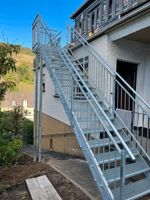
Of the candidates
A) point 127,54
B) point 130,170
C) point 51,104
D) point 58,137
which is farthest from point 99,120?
point 51,104

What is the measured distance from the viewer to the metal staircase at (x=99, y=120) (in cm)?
374

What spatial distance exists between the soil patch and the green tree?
201 cm

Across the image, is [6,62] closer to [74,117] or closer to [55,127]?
[74,117]

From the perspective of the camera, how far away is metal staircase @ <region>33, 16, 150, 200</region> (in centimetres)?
374

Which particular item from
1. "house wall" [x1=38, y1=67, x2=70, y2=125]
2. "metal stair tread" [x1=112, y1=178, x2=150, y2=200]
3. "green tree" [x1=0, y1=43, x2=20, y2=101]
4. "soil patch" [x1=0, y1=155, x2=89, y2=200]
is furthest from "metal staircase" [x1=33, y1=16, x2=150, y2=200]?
"house wall" [x1=38, y1=67, x2=70, y2=125]

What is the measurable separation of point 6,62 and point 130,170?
12.1 feet

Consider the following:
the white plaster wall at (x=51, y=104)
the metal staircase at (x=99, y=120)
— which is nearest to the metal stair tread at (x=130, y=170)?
the metal staircase at (x=99, y=120)

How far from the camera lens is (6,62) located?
5.36 meters

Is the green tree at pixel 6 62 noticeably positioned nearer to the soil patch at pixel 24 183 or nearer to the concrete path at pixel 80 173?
the soil patch at pixel 24 183

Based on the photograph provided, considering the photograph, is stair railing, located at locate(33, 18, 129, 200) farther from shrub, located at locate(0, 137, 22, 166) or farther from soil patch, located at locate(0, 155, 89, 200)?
shrub, located at locate(0, 137, 22, 166)

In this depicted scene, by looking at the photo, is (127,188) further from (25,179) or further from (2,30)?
(2,30)

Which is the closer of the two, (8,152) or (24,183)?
(24,183)

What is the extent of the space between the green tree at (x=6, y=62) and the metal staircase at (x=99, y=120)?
1245 mm

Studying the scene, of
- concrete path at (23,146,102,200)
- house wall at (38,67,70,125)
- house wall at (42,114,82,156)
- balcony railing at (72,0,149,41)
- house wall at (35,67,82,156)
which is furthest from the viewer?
house wall at (38,67,70,125)
